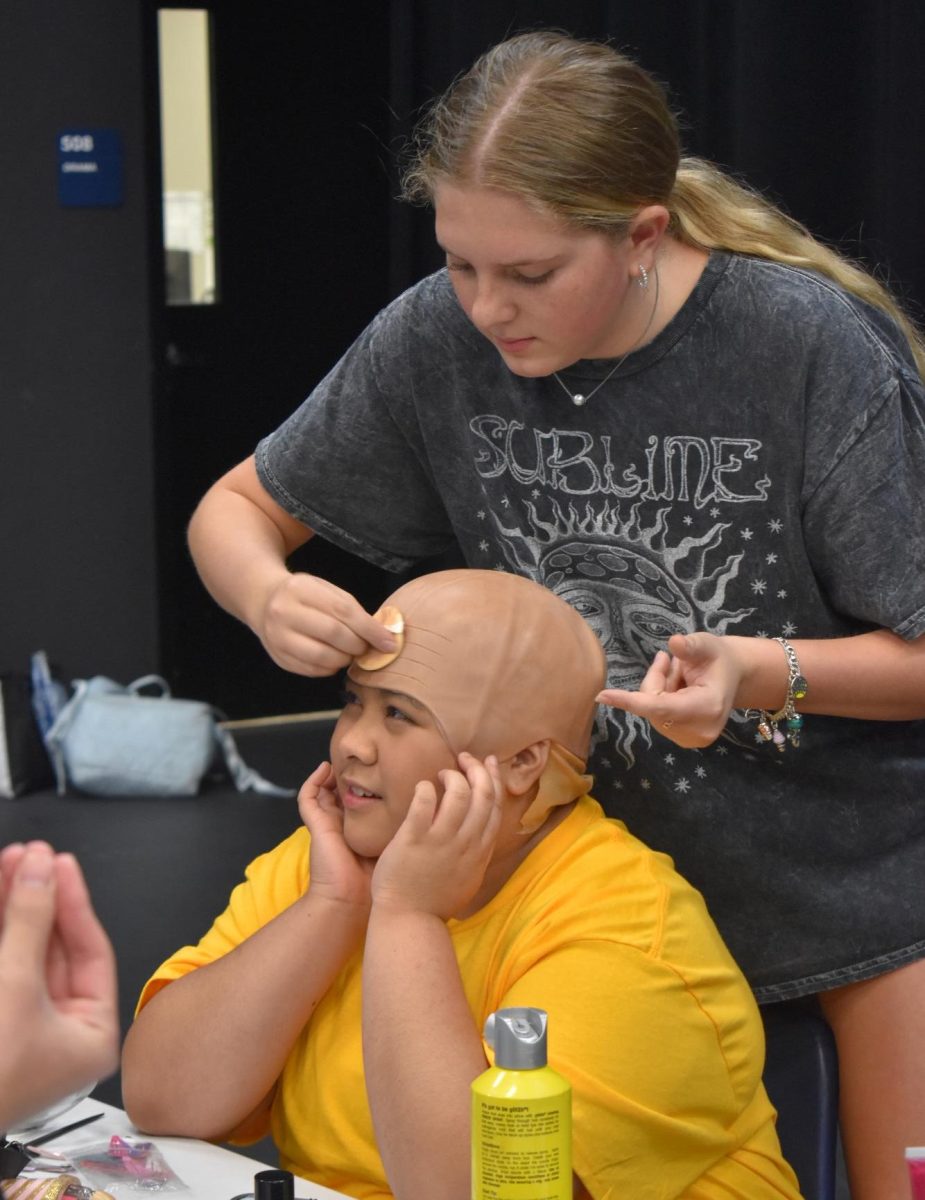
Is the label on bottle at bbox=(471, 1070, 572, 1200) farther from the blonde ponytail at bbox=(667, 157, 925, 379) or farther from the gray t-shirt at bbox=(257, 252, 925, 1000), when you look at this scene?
the blonde ponytail at bbox=(667, 157, 925, 379)

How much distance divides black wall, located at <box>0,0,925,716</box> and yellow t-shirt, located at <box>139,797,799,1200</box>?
150 inches

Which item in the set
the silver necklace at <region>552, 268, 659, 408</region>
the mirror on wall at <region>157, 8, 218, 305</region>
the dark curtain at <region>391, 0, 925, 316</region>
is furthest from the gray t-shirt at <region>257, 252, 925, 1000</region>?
the mirror on wall at <region>157, 8, 218, 305</region>

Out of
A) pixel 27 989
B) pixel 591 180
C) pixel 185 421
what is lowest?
pixel 185 421

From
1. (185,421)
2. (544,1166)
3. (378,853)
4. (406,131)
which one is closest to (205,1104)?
(378,853)

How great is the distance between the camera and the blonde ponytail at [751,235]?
1800 millimetres

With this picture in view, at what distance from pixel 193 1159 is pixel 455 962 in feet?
1.00

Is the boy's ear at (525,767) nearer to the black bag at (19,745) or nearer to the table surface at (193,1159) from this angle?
the table surface at (193,1159)

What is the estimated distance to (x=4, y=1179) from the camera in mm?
1398

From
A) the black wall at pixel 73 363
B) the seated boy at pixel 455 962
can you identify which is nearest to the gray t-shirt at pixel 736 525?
the seated boy at pixel 455 962

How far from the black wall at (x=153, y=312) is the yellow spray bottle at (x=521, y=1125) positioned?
14.1ft

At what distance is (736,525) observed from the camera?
1.78 meters

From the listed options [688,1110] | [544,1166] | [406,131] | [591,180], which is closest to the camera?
[544,1166]

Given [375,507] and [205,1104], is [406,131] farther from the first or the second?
[205,1104]

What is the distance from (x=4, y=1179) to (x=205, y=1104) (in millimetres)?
254
